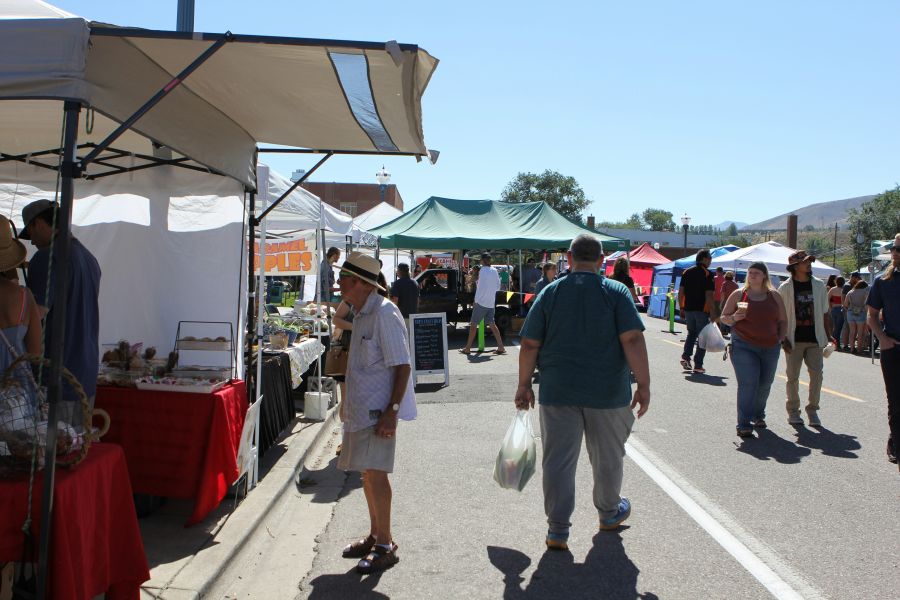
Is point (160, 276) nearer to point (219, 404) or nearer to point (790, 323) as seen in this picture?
point (219, 404)

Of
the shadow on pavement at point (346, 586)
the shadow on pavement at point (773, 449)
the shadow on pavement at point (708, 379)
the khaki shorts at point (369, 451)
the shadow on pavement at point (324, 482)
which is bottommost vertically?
the shadow on pavement at point (346, 586)

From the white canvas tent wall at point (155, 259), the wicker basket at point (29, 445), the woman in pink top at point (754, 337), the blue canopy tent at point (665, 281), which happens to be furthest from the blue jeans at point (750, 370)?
the blue canopy tent at point (665, 281)

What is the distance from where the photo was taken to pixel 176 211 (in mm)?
6723

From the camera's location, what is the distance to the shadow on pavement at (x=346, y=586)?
13.5ft

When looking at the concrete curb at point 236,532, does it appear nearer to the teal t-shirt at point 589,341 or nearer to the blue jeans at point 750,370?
the teal t-shirt at point 589,341

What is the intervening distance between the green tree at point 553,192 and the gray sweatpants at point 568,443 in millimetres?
68481

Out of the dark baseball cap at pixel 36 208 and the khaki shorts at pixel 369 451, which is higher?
the dark baseball cap at pixel 36 208

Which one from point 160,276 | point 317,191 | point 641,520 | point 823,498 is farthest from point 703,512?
point 317,191

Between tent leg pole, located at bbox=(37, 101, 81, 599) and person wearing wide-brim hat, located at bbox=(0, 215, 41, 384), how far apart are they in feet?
1.61

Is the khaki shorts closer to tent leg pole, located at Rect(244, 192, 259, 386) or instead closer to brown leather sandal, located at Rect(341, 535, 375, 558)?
brown leather sandal, located at Rect(341, 535, 375, 558)

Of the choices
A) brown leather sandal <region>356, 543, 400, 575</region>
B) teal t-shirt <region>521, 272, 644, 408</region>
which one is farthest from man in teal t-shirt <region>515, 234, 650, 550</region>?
brown leather sandal <region>356, 543, 400, 575</region>

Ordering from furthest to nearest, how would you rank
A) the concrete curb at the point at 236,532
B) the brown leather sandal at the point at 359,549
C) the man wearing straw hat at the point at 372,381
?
1. the brown leather sandal at the point at 359,549
2. the man wearing straw hat at the point at 372,381
3. the concrete curb at the point at 236,532

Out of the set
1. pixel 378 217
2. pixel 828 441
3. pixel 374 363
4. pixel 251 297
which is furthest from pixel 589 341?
pixel 378 217

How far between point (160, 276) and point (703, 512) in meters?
4.98
